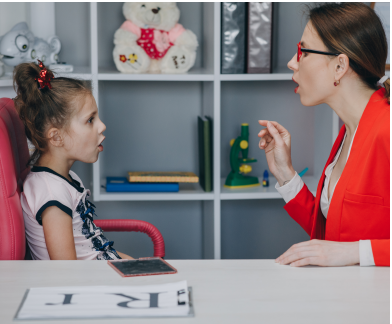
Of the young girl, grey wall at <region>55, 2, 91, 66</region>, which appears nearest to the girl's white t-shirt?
the young girl

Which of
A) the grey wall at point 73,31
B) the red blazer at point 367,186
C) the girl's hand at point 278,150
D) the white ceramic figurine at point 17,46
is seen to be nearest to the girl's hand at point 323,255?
the red blazer at point 367,186

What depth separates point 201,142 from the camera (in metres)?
1.84

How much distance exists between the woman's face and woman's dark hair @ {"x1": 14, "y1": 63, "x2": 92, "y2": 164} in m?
0.69

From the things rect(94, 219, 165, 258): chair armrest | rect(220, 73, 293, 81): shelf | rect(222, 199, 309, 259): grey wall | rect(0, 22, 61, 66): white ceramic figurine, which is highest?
rect(0, 22, 61, 66): white ceramic figurine

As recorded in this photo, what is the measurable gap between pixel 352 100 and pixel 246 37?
630 millimetres

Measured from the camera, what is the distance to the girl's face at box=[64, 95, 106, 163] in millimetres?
1312

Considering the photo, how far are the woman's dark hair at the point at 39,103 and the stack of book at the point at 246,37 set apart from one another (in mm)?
721

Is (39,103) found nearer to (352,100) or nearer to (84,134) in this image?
(84,134)

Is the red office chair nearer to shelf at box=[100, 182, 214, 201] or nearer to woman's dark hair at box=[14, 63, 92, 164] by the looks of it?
woman's dark hair at box=[14, 63, 92, 164]

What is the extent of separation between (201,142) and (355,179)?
795mm

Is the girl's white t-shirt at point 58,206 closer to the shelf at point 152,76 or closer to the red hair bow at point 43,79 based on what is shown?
the red hair bow at point 43,79

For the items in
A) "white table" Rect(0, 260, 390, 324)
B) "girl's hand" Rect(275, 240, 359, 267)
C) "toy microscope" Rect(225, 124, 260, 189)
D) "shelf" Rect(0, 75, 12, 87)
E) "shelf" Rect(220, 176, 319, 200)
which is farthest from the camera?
"toy microscope" Rect(225, 124, 260, 189)

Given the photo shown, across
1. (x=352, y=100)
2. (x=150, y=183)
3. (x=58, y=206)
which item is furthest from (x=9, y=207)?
(x=352, y=100)

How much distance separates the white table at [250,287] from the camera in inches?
28.0
